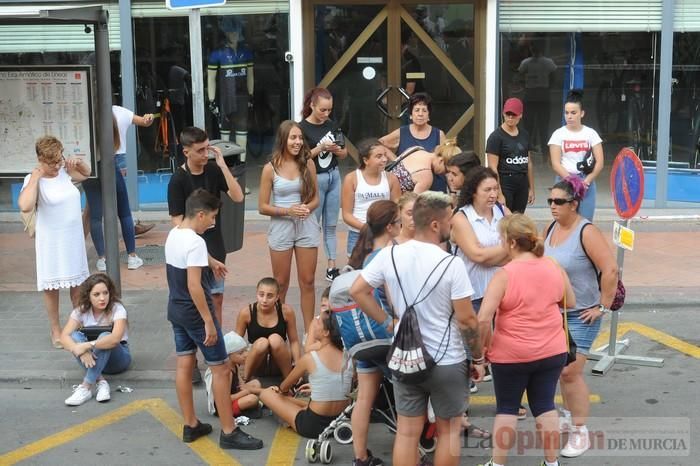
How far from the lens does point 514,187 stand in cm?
995

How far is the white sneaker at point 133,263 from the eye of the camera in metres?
11.0

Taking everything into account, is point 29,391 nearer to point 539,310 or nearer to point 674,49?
point 539,310

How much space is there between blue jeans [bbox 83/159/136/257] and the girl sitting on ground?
11.2 feet

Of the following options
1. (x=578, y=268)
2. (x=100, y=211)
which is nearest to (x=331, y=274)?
(x=100, y=211)

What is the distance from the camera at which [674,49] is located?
12.9m

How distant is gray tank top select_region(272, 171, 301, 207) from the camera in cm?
834

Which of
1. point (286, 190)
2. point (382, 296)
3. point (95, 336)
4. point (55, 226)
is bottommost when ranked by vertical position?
point (95, 336)

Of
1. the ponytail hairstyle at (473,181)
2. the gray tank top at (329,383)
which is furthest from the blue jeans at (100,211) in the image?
the ponytail hairstyle at (473,181)

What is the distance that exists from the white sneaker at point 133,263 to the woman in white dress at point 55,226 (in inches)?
91.4

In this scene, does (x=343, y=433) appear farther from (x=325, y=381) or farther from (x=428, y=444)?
(x=428, y=444)

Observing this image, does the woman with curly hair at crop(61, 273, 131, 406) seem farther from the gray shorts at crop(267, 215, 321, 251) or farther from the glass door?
the glass door

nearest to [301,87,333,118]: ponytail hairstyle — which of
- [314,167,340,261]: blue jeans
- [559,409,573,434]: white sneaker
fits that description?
[314,167,340,261]: blue jeans

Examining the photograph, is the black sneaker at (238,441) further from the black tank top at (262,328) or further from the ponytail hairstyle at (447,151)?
the ponytail hairstyle at (447,151)

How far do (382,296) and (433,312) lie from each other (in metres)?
0.56
